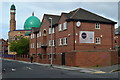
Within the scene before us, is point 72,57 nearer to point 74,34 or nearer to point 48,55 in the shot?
point 74,34

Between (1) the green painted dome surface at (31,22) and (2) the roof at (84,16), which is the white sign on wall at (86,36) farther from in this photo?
(1) the green painted dome surface at (31,22)

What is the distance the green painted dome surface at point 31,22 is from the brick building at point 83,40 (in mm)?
39869

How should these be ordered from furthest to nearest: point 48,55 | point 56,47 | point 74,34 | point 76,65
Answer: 1. point 48,55
2. point 56,47
3. point 74,34
4. point 76,65

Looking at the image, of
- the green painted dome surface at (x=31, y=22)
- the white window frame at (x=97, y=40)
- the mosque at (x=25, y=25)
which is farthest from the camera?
the mosque at (x=25, y=25)

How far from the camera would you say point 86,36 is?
126 feet

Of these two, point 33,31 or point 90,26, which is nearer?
point 90,26

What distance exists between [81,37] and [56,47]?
7.21m

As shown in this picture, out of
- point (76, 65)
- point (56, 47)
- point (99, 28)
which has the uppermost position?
point (99, 28)

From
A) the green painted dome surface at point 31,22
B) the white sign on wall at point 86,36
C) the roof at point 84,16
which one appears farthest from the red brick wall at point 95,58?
the green painted dome surface at point 31,22

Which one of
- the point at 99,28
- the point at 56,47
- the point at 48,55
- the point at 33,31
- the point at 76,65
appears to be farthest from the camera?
the point at 33,31

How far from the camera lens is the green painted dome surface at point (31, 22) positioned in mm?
83562

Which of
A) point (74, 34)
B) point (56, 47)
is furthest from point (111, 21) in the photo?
point (56, 47)

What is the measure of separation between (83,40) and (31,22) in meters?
49.4

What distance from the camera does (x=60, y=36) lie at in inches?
1631
